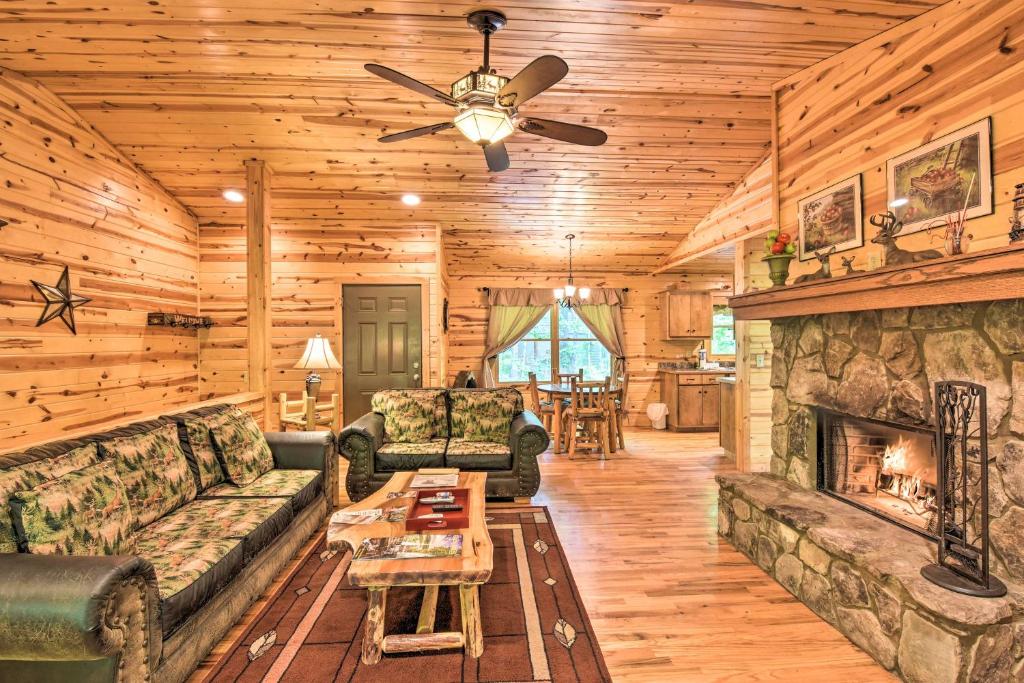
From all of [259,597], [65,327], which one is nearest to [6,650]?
[259,597]

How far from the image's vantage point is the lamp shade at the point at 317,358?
484cm

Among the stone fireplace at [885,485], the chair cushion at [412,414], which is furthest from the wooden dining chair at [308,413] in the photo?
the stone fireplace at [885,485]

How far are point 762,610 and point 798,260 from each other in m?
2.11

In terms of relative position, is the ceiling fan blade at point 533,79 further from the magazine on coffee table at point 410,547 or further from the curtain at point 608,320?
the curtain at point 608,320

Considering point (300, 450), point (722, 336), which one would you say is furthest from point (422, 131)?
point (722, 336)

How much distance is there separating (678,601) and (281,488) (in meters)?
2.32

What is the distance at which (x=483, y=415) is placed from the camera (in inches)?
170

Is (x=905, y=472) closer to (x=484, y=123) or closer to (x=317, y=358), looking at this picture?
(x=484, y=123)

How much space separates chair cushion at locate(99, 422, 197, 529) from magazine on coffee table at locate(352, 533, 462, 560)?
42.8 inches

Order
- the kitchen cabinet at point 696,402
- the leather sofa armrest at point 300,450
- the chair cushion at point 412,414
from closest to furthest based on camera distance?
1. the leather sofa armrest at point 300,450
2. the chair cushion at point 412,414
3. the kitchen cabinet at point 696,402

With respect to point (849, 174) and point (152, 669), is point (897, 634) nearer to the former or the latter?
point (849, 174)

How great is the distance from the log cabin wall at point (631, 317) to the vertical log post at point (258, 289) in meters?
3.18

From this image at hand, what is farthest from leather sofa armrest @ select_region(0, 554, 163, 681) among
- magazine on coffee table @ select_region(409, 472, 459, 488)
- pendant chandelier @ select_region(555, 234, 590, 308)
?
pendant chandelier @ select_region(555, 234, 590, 308)

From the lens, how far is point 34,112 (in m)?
3.48
